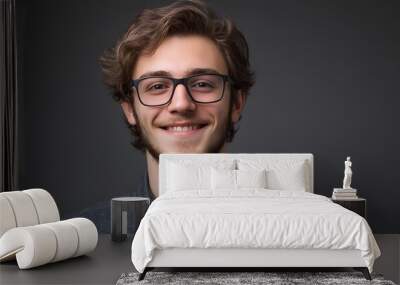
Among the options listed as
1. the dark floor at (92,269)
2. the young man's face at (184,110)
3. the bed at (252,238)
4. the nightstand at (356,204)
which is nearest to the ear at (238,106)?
the young man's face at (184,110)

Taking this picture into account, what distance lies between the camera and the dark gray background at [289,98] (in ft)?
22.3

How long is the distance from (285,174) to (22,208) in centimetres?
248

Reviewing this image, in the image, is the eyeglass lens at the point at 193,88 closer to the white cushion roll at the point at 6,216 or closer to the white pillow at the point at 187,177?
the white pillow at the point at 187,177

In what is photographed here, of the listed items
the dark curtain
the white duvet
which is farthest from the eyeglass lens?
the white duvet

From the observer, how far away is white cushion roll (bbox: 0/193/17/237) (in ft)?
16.1

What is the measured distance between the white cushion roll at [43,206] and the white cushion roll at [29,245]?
0.45 meters

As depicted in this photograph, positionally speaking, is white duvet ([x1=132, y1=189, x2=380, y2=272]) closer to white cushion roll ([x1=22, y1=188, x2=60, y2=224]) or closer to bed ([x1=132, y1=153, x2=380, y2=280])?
bed ([x1=132, y1=153, x2=380, y2=280])

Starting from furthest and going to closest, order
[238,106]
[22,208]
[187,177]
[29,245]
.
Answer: [238,106], [187,177], [22,208], [29,245]

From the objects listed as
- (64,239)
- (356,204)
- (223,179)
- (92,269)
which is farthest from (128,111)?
(356,204)

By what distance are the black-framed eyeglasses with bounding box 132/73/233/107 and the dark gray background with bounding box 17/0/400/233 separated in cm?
43

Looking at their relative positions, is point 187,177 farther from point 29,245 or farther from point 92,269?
point 29,245

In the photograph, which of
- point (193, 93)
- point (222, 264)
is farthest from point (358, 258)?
point (193, 93)

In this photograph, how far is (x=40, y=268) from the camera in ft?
15.9

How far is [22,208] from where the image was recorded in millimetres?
5109
